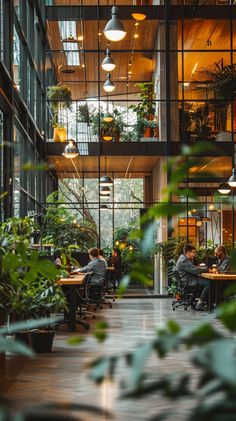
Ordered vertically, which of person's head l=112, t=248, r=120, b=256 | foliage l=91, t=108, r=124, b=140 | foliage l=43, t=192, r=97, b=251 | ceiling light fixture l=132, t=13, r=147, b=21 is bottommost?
person's head l=112, t=248, r=120, b=256

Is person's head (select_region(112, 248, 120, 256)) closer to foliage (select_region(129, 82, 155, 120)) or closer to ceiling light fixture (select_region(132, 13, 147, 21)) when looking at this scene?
foliage (select_region(129, 82, 155, 120))

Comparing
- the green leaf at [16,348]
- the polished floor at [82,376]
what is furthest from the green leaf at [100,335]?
the polished floor at [82,376]

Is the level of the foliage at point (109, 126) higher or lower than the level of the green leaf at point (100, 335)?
higher

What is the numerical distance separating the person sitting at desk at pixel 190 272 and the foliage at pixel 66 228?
14.3 feet

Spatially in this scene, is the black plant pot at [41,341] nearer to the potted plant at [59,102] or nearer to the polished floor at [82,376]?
the polished floor at [82,376]

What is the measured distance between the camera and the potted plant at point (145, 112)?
1920 centimetres

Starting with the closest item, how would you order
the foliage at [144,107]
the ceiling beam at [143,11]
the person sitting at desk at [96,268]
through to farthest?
the person sitting at desk at [96,268] < the ceiling beam at [143,11] < the foliage at [144,107]

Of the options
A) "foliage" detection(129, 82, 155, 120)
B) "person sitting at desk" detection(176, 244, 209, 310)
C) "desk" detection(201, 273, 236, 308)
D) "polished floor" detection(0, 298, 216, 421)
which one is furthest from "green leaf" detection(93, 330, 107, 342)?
"foliage" detection(129, 82, 155, 120)

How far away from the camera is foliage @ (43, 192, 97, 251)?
60.3 ft

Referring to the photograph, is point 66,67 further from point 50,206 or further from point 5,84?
point 5,84

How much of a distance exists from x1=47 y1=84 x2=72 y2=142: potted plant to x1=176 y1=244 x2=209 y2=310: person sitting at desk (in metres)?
6.31

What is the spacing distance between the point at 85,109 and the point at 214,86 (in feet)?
10.5

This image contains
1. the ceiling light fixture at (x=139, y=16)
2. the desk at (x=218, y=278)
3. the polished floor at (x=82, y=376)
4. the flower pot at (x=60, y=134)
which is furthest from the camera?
the flower pot at (x=60, y=134)

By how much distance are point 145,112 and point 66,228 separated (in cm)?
350
